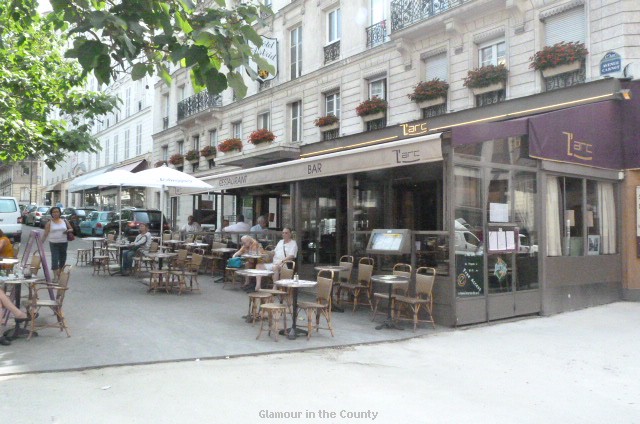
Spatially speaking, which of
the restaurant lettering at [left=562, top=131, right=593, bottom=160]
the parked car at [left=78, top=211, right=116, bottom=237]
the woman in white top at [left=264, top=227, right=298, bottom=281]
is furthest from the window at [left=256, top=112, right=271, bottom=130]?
the restaurant lettering at [left=562, top=131, right=593, bottom=160]

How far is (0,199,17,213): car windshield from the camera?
20109 mm

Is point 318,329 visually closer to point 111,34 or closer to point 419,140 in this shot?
point 419,140

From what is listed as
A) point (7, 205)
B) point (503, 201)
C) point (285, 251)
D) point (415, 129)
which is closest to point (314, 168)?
point (285, 251)

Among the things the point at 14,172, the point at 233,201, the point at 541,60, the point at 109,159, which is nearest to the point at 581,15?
the point at 541,60

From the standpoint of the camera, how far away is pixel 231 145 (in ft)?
72.6

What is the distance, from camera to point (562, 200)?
979 centimetres

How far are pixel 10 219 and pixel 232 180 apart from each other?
1228 centimetres

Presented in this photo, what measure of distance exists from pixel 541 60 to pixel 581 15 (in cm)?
134

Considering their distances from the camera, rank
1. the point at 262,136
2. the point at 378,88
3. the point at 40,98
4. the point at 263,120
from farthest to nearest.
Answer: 1. the point at 263,120
2. the point at 262,136
3. the point at 378,88
4. the point at 40,98

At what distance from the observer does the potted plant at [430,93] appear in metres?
14.2

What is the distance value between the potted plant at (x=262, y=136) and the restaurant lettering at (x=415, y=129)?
268 inches

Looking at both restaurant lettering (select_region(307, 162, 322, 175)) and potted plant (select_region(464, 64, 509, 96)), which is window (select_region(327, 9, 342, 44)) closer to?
potted plant (select_region(464, 64, 509, 96))

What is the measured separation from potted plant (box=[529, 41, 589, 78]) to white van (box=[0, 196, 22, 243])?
1859cm

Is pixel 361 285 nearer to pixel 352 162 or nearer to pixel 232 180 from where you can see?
pixel 352 162
